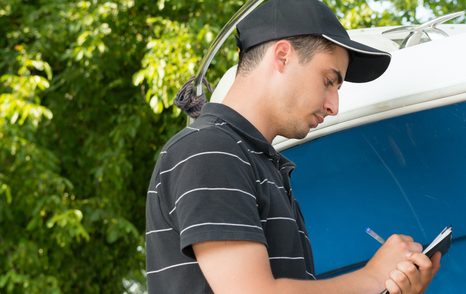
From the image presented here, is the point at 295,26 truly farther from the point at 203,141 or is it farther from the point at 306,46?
the point at 203,141

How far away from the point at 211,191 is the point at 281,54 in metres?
0.32

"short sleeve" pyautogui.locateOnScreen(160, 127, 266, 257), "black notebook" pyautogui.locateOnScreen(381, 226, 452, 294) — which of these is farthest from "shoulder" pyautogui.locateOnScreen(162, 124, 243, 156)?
"black notebook" pyautogui.locateOnScreen(381, 226, 452, 294)

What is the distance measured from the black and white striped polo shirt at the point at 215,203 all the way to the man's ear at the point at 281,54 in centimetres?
11

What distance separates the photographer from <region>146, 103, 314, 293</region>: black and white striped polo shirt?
5.08 ft

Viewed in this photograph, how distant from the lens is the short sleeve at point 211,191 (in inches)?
60.7

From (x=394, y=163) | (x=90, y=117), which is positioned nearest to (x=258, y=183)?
(x=394, y=163)

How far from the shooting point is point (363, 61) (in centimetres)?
190

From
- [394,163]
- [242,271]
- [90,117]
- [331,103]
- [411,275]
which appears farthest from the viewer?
[90,117]

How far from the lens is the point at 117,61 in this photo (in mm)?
6316

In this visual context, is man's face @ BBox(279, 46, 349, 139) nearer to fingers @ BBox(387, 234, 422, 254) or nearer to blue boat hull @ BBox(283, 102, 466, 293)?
fingers @ BBox(387, 234, 422, 254)

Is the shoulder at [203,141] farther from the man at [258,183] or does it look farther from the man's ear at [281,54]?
the man's ear at [281,54]

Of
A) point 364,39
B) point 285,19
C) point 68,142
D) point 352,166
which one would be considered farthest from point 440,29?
point 68,142

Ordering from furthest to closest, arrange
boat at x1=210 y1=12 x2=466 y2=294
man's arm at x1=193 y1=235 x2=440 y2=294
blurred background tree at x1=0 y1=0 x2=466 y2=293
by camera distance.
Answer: blurred background tree at x1=0 y1=0 x2=466 y2=293, boat at x1=210 y1=12 x2=466 y2=294, man's arm at x1=193 y1=235 x2=440 y2=294

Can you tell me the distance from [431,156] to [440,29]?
0.53 metres
